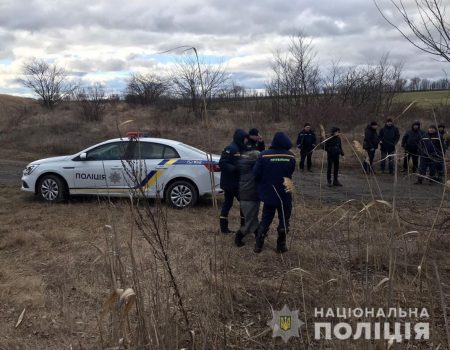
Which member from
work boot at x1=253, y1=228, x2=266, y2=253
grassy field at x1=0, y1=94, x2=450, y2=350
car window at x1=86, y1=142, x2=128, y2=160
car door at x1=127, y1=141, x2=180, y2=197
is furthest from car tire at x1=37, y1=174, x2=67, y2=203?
work boot at x1=253, y1=228, x2=266, y2=253

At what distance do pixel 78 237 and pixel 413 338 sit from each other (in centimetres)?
563

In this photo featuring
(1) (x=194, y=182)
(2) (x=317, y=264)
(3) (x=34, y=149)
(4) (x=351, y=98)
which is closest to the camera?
(2) (x=317, y=264)

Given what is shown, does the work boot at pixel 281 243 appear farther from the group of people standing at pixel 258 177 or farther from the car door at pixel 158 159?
the car door at pixel 158 159

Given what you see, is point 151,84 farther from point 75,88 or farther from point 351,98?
point 351,98

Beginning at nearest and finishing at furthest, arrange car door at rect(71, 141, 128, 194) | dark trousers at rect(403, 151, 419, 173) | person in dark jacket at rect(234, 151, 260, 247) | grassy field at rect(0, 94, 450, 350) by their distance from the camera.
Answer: grassy field at rect(0, 94, 450, 350) < dark trousers at rect(403, 151, 419, 173) < person in dark jacket at rect(234, 151, 260, 247) < car door at rect(71, 141, 128, 194)

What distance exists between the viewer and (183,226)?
27.8 ft

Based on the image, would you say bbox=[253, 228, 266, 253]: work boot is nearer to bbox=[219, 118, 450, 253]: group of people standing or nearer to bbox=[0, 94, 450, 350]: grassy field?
bbox=[219, 118, 450, 253]: group of people standing

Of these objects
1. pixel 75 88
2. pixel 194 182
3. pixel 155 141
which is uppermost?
pixel 75 88

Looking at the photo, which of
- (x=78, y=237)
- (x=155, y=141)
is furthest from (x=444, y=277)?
(x=155, y=141)

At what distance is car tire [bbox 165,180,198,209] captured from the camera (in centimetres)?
984

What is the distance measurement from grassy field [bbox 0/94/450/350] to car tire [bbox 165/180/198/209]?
11.0 inches

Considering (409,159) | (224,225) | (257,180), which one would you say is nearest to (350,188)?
(224,225)

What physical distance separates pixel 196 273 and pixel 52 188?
6582mm

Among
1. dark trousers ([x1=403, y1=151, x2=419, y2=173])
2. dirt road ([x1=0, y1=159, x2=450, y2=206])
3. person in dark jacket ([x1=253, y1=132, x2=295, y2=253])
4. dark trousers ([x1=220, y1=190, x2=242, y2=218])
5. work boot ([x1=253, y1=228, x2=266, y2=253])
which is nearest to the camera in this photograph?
dark trousers ([x1=403, y1=151, x2=419, y2=173])
